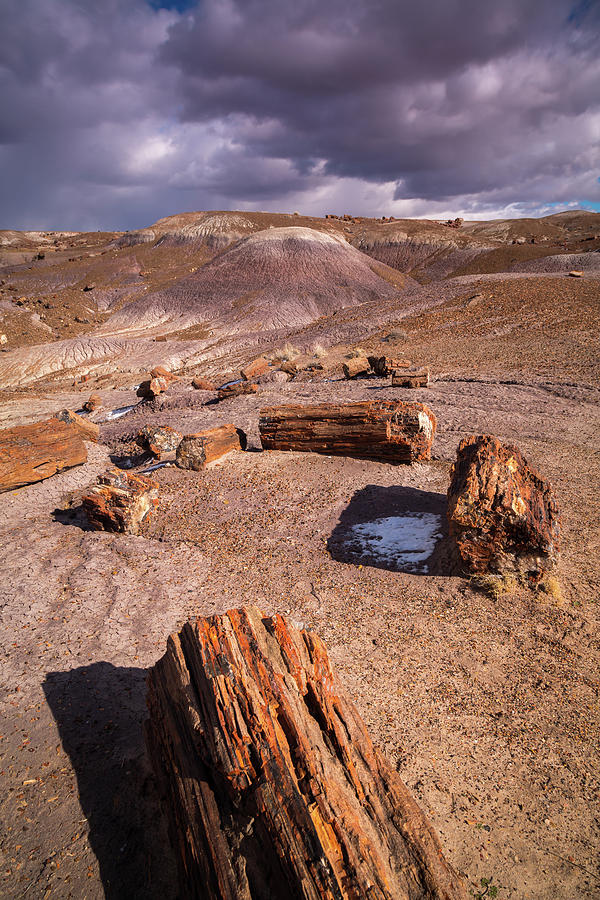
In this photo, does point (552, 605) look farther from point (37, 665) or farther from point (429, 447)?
point (37, 665)

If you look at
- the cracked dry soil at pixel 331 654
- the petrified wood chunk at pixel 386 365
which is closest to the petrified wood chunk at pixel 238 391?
the petrified wood chunk at pixel 386 365

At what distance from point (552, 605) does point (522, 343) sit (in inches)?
570

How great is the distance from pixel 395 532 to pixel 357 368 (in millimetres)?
9472

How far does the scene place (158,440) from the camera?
10.1m

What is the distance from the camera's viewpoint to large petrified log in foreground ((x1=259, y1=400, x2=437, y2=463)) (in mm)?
8758

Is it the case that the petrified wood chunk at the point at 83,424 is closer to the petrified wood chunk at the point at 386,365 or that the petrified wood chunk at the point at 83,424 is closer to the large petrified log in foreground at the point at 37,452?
the large petrified log in foreground at the point at 37,452

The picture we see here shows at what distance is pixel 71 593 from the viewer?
216 inches

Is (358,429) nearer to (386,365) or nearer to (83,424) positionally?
(386,365)

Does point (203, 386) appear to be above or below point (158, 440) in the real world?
below

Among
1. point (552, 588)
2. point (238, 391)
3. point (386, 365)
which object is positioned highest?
point (386, 365)

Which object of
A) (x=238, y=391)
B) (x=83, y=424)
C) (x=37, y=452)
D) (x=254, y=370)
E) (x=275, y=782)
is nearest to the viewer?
(x=275, y=782)

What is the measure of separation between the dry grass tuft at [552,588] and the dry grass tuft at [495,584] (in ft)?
0.98

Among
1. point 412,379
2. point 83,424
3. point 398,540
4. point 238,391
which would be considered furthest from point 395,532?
point 238,391

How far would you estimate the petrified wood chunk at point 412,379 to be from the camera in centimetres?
1372
